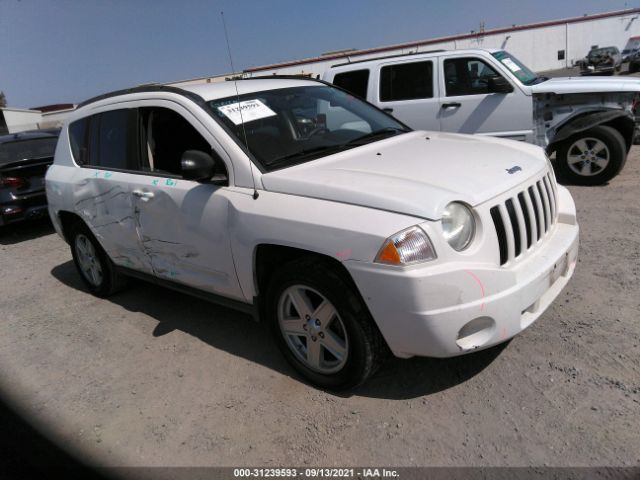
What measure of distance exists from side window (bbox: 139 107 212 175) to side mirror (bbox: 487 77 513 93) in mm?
4729

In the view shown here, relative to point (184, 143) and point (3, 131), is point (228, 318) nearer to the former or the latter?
point (184, 143)

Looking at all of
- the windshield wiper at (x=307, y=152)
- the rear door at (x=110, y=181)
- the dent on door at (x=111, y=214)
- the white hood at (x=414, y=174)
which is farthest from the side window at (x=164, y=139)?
the white hood at (x=414, y=174)

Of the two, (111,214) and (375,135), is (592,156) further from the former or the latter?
(111,214)

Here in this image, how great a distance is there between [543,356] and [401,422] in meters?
1.02

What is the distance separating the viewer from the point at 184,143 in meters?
3.55

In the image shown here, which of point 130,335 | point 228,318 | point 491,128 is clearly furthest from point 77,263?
point 491,128

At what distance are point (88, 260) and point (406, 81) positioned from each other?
5.00m

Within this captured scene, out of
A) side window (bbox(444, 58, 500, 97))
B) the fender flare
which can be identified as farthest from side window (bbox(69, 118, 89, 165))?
the fender flare

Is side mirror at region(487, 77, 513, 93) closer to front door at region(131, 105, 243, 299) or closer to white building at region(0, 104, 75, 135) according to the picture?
front door at region(131, 105, 243, 299)

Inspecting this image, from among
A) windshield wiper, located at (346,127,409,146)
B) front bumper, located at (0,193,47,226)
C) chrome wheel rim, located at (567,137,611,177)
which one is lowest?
chrome wheel rim, located at (567,137,611,177)

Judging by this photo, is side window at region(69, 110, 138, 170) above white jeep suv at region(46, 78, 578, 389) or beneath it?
above

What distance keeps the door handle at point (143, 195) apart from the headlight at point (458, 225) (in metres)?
2.15

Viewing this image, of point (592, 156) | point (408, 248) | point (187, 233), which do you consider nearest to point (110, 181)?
point (187, 233)

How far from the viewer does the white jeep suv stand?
2447 millimetres
